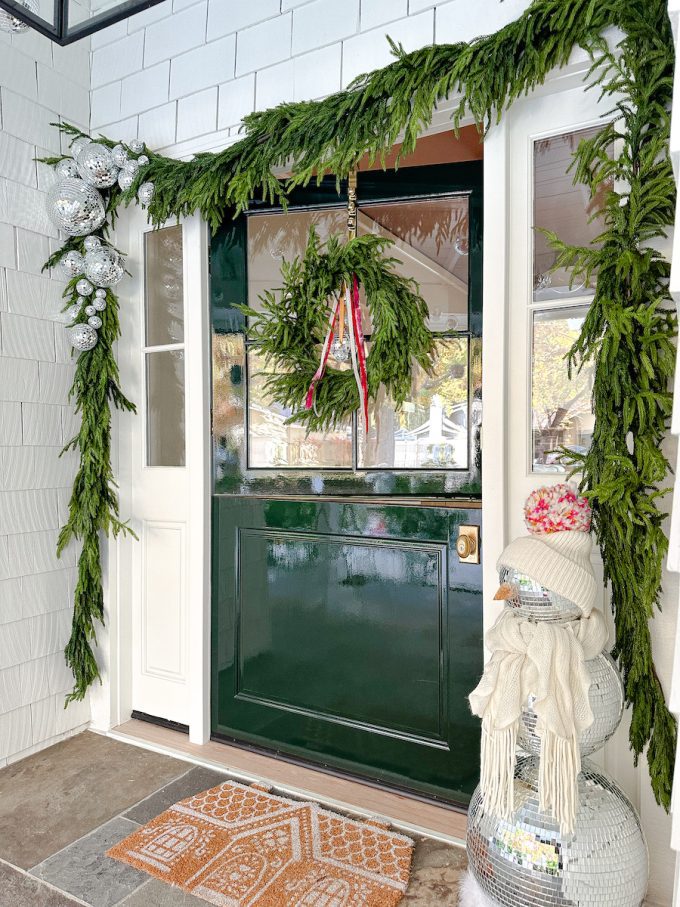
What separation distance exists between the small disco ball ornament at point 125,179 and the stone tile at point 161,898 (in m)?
2.29

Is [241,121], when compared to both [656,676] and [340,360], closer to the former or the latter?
[340,360]

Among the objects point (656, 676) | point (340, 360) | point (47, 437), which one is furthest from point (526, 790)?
point (47, 437)

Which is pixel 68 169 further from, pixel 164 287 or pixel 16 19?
pixel 16 19

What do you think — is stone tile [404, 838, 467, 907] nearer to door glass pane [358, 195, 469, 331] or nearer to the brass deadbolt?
the brass deadbolt

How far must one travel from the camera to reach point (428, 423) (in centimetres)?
216

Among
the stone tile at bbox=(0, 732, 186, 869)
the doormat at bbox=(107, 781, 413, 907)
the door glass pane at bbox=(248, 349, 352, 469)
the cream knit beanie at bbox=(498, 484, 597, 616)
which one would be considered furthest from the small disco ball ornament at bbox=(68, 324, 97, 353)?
the cream knit beanie at bbox=(498, 484, 597, 616)

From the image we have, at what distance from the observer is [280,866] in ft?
5.79

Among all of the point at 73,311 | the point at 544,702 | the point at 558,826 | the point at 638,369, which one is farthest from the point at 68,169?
the point at 558,826

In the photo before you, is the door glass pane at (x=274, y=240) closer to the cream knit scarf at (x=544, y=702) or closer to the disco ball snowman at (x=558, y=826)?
the disco ball snowman at (x=558, y=826)

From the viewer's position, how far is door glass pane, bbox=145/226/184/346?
8.50 feet

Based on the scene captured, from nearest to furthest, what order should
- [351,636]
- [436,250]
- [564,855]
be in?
[564,855] < [436,250] < [351,636]

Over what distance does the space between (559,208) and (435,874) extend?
1902 millimetres

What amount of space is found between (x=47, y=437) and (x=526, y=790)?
207 cm

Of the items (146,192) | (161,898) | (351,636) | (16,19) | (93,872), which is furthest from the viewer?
(146,192)
